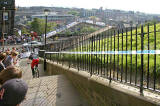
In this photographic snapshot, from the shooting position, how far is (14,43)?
41938 mm

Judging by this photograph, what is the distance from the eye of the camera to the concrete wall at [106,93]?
3723 millimetres

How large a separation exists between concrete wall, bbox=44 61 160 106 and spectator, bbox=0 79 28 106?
1.97 meters

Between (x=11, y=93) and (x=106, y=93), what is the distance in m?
2.39

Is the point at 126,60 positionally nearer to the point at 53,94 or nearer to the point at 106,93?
the point at 106,93

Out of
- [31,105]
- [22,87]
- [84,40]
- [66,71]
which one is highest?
[84,40]

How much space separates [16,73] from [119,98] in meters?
2.12

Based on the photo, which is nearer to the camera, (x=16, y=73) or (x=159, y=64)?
(x=16, y=73)

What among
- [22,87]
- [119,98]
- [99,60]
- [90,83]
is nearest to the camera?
[22,87]

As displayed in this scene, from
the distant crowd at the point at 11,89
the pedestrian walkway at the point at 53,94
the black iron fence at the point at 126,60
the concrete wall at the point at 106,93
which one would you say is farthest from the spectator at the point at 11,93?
the pedestrian walkway at the point at 53,94

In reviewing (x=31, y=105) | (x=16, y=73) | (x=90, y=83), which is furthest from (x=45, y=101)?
(x=16, y=73)

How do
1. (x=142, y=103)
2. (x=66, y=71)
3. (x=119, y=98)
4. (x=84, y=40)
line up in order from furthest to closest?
(x=66, y=71) → (x=84, y=40) → (x=119, y=98) → (x=142, y=103)

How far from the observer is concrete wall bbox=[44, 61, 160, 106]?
12.2ft

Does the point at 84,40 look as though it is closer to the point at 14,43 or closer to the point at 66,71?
the point at 66,71

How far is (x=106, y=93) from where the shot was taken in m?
4.66
